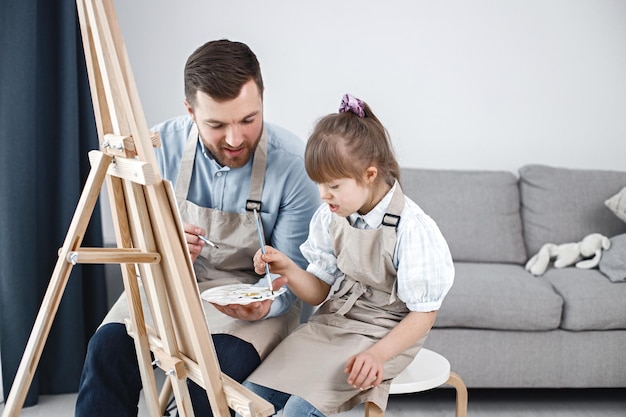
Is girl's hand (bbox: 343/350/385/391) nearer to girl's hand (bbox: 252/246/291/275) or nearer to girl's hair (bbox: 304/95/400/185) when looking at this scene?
girl's hand (bbox: 252/246/291/275)

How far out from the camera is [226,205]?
5.98ft

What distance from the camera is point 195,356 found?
4.32 ft

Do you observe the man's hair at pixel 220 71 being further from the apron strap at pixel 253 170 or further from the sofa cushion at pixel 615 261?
the sofa cushion at pixel 615 261

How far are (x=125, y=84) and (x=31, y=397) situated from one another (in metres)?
1.76

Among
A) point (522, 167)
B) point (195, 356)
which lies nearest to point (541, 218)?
point (522, 167)

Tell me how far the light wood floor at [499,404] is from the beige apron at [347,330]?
1.01 metres

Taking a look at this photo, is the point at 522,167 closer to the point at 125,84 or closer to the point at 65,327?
the point at 65,327

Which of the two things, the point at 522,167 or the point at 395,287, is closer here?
the point at 395,287

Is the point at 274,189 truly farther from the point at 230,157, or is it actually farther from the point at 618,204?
the point at 618,204

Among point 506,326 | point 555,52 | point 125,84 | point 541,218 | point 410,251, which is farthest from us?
point 555,52

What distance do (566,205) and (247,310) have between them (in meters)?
1.94

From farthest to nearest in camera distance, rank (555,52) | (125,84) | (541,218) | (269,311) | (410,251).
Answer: (555,52)
(541,218)
(269,311)
(410,251)
(125,84)

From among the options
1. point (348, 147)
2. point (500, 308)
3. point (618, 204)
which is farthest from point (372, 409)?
point (618, 204)

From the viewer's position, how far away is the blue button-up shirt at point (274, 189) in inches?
71.0
